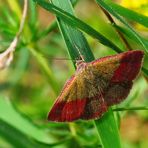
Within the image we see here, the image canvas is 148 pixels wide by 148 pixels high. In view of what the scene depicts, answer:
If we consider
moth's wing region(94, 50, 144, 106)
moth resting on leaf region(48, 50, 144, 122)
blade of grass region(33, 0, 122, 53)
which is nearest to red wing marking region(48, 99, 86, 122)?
moth resting on leaf region(48, 50, 144, 122)

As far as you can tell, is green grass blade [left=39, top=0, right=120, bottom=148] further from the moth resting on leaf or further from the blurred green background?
the blurred green background

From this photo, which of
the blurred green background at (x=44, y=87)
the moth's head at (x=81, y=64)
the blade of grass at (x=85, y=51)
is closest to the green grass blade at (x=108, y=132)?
Answer: the blade of grass at (x=85, y=51)

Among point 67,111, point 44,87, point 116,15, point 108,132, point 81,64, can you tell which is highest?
point 116,15

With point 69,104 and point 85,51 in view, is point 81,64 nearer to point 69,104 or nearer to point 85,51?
point 85,51

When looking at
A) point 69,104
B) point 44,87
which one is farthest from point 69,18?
point 44,87

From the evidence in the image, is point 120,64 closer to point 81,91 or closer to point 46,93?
point 81,91

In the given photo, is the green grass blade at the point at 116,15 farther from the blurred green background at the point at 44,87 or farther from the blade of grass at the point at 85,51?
the blurred green background at the point at 44,87
